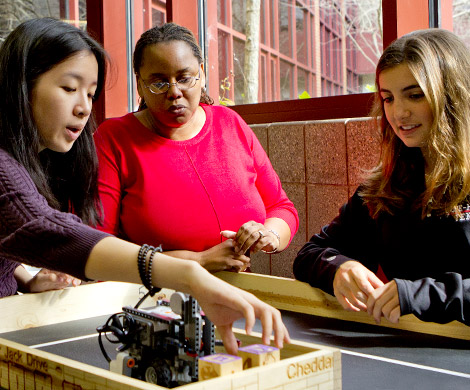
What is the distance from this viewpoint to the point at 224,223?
74.7 inches

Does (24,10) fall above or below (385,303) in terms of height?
above

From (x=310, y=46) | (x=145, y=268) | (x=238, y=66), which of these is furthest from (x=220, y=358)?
(x=238, y=66)

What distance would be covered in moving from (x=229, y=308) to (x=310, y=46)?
2122 mm

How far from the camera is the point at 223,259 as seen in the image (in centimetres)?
168

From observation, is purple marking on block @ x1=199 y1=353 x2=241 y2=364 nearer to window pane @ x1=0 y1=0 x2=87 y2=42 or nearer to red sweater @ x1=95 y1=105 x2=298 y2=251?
red sweater @ x1=95 y1=105 x2=298 y2=251

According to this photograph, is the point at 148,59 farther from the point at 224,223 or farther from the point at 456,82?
the point at 456,82

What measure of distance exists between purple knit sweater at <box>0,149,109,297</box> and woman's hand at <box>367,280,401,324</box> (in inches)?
23.0

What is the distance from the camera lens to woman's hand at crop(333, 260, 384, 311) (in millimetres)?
1306

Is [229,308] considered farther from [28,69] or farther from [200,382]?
[28,69]

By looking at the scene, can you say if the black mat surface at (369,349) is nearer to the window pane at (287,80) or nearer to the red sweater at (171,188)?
the red sweater at (171,188)

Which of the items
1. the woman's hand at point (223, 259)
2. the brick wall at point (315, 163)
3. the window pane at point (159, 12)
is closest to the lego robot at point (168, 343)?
the woman's hand at point (223, 259)

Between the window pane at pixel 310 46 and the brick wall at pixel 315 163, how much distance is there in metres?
0.23

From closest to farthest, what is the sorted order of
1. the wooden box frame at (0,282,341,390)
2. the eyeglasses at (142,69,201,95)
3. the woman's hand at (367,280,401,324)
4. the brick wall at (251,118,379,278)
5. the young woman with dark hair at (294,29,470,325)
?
the wooden box frame at (0,282,341,390), the woman's hand at (367,280,401,324), the young woman with dark hair at (294,29,470,325), the eyeglasses at (142,69,201,95), the brick wall at (251,118,379,278)

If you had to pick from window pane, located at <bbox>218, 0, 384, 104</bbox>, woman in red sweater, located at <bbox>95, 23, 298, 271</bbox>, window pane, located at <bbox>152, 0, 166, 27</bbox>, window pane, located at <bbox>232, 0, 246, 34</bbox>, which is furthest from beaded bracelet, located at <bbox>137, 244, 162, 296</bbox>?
window pane, located at <bbox>152, 0, 166, 27</bbox>
